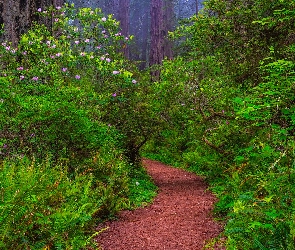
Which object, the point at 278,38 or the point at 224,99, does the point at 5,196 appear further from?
the point at 278,38

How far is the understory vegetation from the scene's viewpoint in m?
3.90

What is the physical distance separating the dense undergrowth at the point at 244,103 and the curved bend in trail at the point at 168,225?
0.37 metres

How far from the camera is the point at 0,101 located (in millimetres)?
5703

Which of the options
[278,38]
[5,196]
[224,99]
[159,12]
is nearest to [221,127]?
[224,99]

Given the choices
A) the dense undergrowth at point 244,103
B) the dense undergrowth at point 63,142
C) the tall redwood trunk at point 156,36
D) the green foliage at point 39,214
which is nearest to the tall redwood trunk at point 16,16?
the dense undergrowth at point 63,142

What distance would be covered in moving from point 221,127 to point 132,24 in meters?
40.1

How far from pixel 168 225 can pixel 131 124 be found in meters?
3.38

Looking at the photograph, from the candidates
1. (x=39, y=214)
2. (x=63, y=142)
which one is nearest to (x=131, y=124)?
(x=63, y=142)

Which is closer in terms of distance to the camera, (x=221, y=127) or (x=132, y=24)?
(x=221, y=127)

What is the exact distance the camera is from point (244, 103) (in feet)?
15.0

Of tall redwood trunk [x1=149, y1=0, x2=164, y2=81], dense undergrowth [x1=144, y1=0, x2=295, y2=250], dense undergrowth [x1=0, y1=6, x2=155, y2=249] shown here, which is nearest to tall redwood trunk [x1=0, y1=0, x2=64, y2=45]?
dense undergrowth [x1=0, y1=6, x2=155, y2=249]

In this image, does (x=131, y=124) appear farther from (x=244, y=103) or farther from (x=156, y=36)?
(x=156, y=36)

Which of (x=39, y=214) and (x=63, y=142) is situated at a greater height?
(x=63, y=142)

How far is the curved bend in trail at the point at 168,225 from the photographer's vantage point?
4.99 meters
